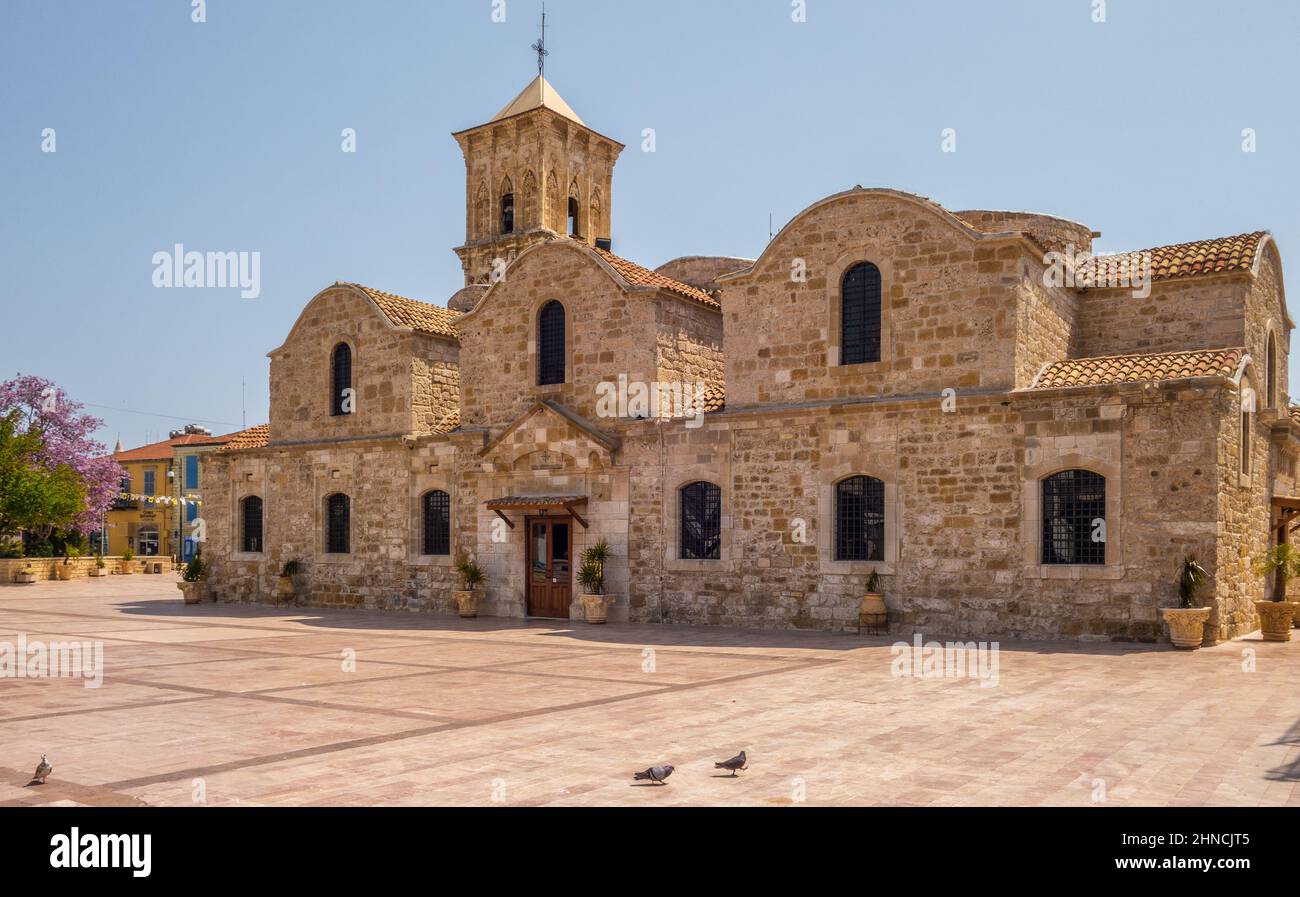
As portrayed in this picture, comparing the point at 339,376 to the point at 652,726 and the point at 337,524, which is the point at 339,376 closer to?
the point at 337,524

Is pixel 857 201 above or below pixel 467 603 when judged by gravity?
above

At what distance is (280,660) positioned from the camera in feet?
46.8

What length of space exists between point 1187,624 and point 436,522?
49.8 ft

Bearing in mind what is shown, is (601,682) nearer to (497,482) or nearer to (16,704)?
(16,704)

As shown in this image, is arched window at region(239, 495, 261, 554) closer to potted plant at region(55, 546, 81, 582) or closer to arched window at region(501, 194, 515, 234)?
arched window at region(501, 194, 515, 234)

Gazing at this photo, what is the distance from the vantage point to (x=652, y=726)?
354 inches

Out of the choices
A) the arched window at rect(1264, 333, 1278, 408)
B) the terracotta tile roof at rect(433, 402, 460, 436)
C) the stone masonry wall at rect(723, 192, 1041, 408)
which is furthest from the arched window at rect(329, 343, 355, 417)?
the arched window at rect(1264, 333, 1278, 408)

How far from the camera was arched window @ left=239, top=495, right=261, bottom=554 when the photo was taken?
26844 mm

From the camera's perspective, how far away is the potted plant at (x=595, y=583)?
64.3ft
